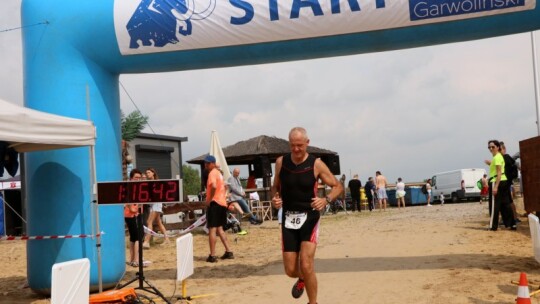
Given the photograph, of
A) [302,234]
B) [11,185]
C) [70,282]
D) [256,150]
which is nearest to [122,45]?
[302,234]

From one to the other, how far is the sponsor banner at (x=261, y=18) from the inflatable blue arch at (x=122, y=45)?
1 centimetres

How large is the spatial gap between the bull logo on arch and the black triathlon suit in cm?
295

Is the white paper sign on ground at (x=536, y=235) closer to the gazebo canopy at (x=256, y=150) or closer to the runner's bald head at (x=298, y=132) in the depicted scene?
the runner's bald head at (x=298, y=132)

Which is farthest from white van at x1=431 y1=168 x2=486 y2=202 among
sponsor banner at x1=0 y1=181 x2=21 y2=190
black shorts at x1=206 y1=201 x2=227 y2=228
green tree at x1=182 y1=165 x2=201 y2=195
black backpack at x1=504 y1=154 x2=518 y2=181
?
green tree at x1=182 y1=165 x2=201 y2=195

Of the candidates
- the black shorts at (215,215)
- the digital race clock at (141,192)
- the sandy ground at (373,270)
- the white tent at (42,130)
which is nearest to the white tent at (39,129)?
the white tent at (42,130)

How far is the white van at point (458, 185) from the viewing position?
1313 inches

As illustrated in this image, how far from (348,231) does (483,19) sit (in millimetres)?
8053

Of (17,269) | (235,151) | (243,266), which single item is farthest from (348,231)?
(235,151)

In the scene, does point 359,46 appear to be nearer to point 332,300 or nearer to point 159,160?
point 332,300

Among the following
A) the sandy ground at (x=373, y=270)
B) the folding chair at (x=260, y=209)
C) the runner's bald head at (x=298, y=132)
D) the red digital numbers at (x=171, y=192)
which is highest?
the runner's bald head at (x=298, y=132)

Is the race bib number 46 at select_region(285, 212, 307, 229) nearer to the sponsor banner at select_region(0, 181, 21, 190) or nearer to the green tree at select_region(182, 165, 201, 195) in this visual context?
the sponsor banner at select_region(0, 181, 21, 190)

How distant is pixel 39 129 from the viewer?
615 cm

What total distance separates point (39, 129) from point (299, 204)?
117 inches

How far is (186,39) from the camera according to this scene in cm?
751
